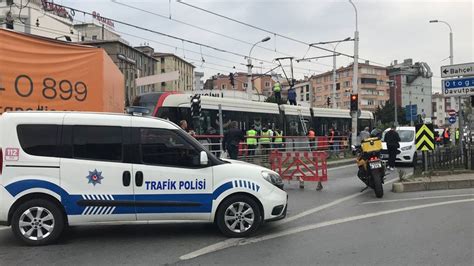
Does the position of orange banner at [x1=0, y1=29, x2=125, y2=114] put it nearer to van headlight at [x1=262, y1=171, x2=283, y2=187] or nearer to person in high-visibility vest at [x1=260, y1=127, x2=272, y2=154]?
van headlight at [x1=262, y1=171, x2=283, y2=187]

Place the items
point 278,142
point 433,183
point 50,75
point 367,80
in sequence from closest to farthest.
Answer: point 50,75 → point 433,183 → point 278,142 → point 367,80

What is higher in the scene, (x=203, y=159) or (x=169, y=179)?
(x=203, y=159)

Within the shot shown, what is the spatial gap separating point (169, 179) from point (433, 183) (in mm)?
7739

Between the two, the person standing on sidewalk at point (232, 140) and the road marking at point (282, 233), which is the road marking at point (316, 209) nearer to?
the road marking at point (282, 233)

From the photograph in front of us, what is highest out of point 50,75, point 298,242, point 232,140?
point 50,75

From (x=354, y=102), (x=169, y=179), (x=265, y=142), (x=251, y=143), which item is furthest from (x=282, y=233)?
(x=354, y=102)

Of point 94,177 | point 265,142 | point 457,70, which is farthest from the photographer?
point 265,142

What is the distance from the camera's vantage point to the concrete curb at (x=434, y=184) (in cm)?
1113

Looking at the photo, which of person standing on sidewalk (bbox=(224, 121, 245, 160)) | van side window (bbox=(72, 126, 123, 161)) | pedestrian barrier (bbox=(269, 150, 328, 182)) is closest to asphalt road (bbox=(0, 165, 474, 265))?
van side window (bbox=(72, 126, 123, 161))

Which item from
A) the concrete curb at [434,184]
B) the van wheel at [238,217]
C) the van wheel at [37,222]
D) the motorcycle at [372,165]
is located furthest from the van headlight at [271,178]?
the concrete curb at [434,184]

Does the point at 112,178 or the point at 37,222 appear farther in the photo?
the point at 112,178

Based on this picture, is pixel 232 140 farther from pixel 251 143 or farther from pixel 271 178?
pixel 271 178

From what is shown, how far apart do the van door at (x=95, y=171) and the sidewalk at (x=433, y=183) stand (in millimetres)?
7317

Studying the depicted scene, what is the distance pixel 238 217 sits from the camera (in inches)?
262
